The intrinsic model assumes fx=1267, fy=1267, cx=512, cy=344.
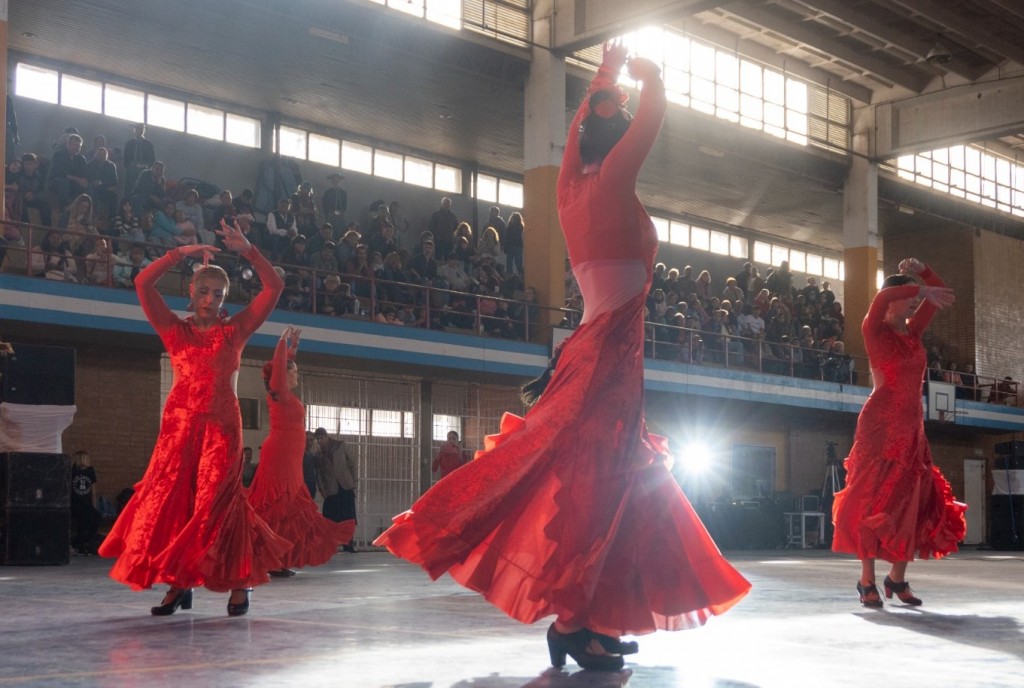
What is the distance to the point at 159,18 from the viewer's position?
18594 millimetres

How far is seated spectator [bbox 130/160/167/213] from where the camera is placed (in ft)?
54.1

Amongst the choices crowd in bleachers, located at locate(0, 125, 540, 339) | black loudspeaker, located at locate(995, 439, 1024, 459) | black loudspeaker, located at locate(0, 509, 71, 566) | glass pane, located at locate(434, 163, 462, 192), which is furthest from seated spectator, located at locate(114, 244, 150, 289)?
black loudspeaker, located at locate(995, 439, 1024, 459)

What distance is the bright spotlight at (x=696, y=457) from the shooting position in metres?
24.3

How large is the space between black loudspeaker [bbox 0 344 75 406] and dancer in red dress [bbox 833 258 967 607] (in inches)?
349

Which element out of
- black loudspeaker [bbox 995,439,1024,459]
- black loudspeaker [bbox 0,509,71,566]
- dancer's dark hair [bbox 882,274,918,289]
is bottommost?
black loudspeaker [bbox 0,509,71,566]

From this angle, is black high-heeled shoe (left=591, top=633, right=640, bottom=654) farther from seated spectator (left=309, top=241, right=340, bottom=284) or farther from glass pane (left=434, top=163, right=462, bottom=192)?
glass pane (left=434, top=163, right=462, bottom=192)

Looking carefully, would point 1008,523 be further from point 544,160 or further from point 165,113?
point 165,113

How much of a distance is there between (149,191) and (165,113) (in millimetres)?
5758

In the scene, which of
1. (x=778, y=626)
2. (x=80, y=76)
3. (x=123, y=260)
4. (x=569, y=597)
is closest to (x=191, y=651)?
(x=569, y=597)

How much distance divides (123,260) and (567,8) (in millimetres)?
9253

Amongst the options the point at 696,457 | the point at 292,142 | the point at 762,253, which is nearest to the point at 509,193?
the point at 292,142

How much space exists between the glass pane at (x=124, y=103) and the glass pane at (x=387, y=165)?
5040mm

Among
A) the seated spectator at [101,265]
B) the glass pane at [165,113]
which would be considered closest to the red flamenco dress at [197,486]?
the seated spectator at [101,265]

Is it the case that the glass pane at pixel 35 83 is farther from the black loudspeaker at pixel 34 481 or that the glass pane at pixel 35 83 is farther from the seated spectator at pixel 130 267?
the black loudspeaker at pixel 34 481
